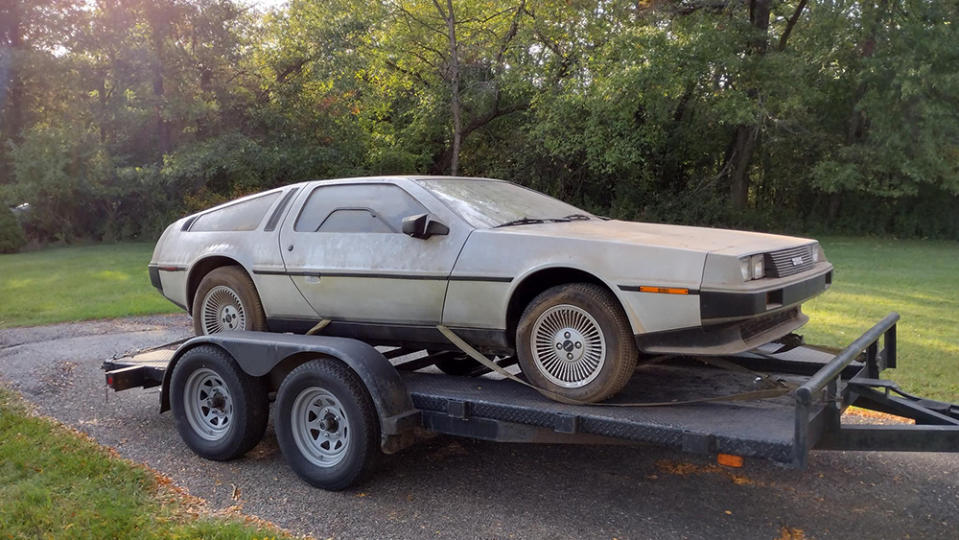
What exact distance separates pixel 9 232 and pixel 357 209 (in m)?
23.9

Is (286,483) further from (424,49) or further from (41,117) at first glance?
(41,117)

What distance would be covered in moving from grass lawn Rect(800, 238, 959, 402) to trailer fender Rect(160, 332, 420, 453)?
470 cm

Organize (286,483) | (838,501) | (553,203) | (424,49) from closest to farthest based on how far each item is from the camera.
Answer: (838,501) → (286,483) → (553,203) → (424,49)

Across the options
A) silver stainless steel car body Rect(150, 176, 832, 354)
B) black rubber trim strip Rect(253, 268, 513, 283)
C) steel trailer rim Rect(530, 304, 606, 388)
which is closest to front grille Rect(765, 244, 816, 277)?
silver stainless steel car body Rect(150, 176, 832, 354)

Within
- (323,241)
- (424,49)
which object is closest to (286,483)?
(323,241)

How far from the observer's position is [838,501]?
436 cm

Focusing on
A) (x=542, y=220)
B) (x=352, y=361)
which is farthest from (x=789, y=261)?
(x=352, y=361)

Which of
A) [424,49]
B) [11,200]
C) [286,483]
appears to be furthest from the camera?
[11,200]

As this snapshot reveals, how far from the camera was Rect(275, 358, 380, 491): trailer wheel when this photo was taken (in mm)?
4391

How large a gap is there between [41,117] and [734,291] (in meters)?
31.0

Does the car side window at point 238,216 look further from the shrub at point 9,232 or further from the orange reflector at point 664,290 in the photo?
the shrub at point 9,232

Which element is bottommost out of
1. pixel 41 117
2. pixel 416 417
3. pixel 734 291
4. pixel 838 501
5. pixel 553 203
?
pixel 838 501

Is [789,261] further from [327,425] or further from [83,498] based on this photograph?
[83,498]

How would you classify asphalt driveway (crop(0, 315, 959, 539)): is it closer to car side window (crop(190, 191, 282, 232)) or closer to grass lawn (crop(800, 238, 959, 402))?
car side window (crop(190, 191, 282, 232))
